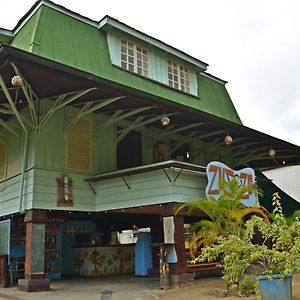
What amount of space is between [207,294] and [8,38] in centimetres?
1145

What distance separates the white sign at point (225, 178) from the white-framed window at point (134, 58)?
216 inches

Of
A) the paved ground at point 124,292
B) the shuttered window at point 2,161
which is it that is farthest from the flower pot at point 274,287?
the shuttered window at point 2,161

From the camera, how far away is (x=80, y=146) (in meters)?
14.3

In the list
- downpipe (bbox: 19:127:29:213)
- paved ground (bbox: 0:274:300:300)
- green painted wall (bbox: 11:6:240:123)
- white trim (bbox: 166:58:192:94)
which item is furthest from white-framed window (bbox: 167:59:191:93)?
paved ground (bbox: 0:274:300:300)

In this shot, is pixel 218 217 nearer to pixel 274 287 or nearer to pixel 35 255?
pixel 274 287

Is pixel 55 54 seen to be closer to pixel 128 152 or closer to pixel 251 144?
pixel 128 152

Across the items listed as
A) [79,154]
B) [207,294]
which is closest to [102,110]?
[79,154]

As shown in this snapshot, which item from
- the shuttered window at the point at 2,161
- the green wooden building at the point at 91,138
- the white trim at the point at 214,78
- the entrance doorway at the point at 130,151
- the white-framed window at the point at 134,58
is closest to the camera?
the green wooden building at the point at 91,138

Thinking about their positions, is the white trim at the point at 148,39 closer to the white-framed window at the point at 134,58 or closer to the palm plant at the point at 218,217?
the white-framed window at the point at 134,58

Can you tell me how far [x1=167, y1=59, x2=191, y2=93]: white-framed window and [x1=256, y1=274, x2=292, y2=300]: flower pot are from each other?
11.1 m

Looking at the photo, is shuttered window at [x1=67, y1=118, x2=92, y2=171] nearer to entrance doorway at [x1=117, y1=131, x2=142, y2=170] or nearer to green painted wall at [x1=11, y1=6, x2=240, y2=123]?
entrance doorway at [x1=117, y1=131, x2=142, y2=170]

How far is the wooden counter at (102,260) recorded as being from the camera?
1700cm

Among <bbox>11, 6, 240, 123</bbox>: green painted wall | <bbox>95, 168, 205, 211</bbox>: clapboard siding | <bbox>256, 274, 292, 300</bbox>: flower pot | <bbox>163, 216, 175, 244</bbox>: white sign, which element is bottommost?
<bbox>256, 274, 292, 300</bbox>: flower pot

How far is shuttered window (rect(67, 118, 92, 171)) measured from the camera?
14.0 meters
